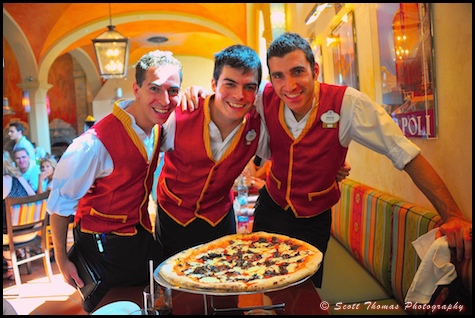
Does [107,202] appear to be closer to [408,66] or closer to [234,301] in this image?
[234,301]

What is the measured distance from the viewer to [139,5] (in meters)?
8.31

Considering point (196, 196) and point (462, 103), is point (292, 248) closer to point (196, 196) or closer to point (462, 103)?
point (196, 196)

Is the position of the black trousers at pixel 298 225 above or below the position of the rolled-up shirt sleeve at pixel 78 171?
below

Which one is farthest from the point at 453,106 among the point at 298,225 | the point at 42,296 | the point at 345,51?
the point at 42,296

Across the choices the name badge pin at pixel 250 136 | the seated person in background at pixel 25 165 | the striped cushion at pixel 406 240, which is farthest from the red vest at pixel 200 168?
the seated person in background at pixel 25 165

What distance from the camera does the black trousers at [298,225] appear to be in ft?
6.91

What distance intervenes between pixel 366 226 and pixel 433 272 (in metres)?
1.20

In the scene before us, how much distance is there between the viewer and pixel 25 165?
507 cm

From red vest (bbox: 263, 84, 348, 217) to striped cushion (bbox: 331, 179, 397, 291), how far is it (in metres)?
0.47

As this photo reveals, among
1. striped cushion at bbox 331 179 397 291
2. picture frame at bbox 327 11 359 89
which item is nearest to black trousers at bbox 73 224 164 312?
striped cushion at bbox 331 179 397 291

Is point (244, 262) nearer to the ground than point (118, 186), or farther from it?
nearer to the ground

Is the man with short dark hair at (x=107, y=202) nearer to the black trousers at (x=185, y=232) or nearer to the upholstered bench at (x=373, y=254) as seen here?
the black trousers at (x=185, y=232)

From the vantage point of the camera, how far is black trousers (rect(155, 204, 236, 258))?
2090 millimetres

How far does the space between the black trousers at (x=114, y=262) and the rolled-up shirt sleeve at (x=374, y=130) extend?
106cm
